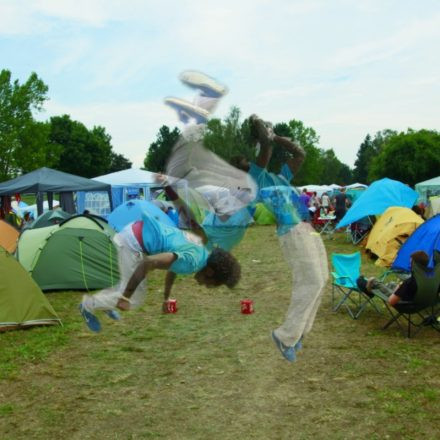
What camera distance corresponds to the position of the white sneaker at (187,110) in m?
3.21

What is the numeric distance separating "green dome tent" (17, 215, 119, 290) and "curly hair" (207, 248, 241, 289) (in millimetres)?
6068

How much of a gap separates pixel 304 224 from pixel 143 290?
1.18 m

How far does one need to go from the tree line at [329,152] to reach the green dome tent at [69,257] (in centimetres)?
183

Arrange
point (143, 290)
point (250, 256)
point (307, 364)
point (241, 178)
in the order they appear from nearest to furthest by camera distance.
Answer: point (241, 178), point (143, 290), point (307, 364), point (250, 256)

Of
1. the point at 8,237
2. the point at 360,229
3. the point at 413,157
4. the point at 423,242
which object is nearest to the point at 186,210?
the point at 423,242

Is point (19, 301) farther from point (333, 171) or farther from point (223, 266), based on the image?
point (333, 171)

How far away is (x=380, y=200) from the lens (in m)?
14.8

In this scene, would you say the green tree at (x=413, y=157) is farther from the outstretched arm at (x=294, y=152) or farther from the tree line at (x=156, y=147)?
the outstretched arm at (x=294, y=152)

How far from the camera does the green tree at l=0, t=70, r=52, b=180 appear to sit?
21891mm

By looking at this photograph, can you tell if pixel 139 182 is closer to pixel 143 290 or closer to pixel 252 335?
pixel 252 335

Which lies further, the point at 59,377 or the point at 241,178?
the point at 59,377

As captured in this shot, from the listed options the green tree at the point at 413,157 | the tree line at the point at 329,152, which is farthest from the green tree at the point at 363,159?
the green tree at the point at 413,157

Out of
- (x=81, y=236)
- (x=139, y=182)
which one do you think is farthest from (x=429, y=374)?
(x=139, y=182)

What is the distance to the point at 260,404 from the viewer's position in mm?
4688
